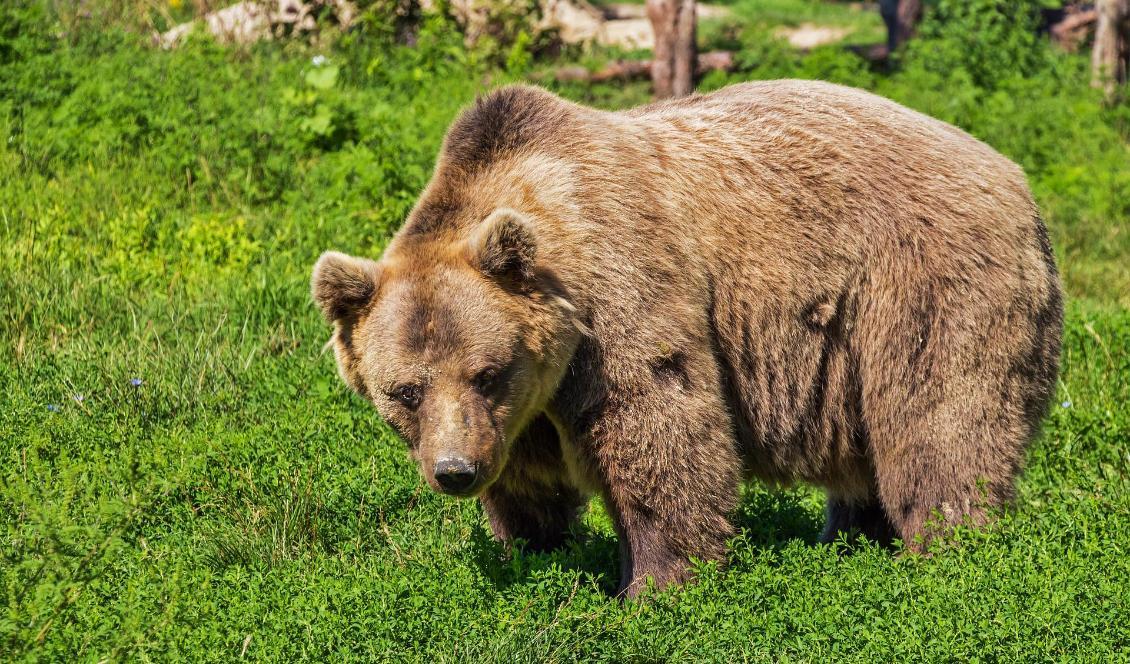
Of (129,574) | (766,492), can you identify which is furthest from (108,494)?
(766,492)

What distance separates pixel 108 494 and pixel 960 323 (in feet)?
12.2

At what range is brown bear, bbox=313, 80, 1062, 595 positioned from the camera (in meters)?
4.93

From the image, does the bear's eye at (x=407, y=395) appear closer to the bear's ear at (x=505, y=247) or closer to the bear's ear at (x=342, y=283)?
the bear's ear at (x=342, y=283)

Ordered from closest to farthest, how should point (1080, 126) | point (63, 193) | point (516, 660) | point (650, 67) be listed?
point (516, 660) → point (63, 193) → point (1080, 126) → point (650, 67)

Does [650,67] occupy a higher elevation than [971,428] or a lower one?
lower

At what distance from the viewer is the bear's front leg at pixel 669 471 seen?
199 inches

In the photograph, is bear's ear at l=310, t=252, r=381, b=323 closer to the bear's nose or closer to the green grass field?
the bear's nose

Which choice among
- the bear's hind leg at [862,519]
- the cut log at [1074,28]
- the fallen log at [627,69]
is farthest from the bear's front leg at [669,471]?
the cut log at [1074,28]

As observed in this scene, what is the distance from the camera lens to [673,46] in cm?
1327

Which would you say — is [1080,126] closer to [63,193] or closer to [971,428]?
[971,428]

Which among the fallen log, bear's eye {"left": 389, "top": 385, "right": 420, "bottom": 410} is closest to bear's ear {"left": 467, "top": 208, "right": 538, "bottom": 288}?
bear's eye {"left": 389, "top": 385, "right": 420, "bottom": 410}

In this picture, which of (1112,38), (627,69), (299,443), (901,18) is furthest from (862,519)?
(901,18)

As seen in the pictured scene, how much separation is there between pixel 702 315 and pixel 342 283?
142cm

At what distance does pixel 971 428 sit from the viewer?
551 centimetres
